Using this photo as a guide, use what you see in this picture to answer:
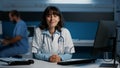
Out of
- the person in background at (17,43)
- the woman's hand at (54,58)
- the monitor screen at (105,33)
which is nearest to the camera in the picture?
the monitor screen at (105,33)

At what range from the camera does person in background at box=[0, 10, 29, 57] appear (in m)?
4.87

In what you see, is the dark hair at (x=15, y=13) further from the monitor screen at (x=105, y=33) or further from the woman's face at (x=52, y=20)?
the monitor screen at (x=105, y=33)

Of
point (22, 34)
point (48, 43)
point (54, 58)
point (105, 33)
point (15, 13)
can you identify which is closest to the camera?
point (105, 33)

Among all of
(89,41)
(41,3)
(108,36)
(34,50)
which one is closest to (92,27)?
(89,41)

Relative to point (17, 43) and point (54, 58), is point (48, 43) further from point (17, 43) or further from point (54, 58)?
point (17, 43)

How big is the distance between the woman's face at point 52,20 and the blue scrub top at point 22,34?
65.0 inches

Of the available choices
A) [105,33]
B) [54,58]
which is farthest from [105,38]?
[54,58]

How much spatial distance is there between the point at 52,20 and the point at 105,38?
86 centimetres

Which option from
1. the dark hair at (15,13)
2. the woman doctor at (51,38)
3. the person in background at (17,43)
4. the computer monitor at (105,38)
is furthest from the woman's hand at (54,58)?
the dark hair at (15,13)

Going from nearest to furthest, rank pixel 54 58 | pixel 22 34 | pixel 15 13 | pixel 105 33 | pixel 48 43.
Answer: pixel 105 33, pixel 54 58, pixel 48 43, pixel 22 34, pixel 15 13

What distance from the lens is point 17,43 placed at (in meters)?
4.99

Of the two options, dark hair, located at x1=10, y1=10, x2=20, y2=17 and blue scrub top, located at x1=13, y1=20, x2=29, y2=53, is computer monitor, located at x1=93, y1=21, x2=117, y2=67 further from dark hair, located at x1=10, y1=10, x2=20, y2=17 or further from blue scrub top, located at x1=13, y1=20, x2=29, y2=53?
dark hair, located at x1=10, y1=10, x2=20, y2=17

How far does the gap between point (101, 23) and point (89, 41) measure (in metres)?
2.84

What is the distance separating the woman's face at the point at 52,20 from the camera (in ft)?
10.7
